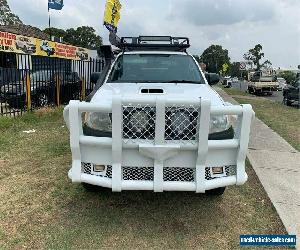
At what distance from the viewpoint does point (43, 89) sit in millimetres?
11891

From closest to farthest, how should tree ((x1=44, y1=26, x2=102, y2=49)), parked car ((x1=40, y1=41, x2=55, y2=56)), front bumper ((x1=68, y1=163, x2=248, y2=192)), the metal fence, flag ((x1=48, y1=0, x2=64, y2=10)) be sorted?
front bumper ((x1=68, y1=163, x2=248, y2=192))
the metal fence
parked car ((x1=40, y1=41, x2=55, y2=56))
flag ((x1=48, y1=0, x2=64, y2=10))
tree ((x1=44, y1=26, x2=102, y2=49))

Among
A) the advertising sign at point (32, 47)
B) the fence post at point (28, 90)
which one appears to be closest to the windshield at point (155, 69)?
A: the fence post at point (28, 90)

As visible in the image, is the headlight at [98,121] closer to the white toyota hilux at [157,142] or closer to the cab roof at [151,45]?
the white toyota hilux at [157,142]

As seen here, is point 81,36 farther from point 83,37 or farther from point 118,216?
point 118,216

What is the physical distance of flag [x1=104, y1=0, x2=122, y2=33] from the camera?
14.4m

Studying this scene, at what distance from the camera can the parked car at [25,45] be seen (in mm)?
21250

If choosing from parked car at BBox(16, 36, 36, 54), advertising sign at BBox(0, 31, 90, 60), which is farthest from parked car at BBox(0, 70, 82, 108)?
parked car at BBox(16, 36, 36, 54)

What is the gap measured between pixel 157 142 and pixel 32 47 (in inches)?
849

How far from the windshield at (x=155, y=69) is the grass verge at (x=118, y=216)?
160cm

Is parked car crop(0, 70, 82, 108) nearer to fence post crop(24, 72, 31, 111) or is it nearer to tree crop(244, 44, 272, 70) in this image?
fence post crop(24, 72, 31, 111)

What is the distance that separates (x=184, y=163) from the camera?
3.49 meters

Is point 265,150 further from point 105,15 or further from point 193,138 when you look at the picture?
point 105,15

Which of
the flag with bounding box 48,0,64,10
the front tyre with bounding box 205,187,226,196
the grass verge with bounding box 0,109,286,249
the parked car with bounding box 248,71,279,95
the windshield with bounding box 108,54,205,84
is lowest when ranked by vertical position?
the parked car with bounding box 248,71,279,95

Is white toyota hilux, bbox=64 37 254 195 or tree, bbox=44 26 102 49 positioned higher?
tree, bbox=44 26 102 49
